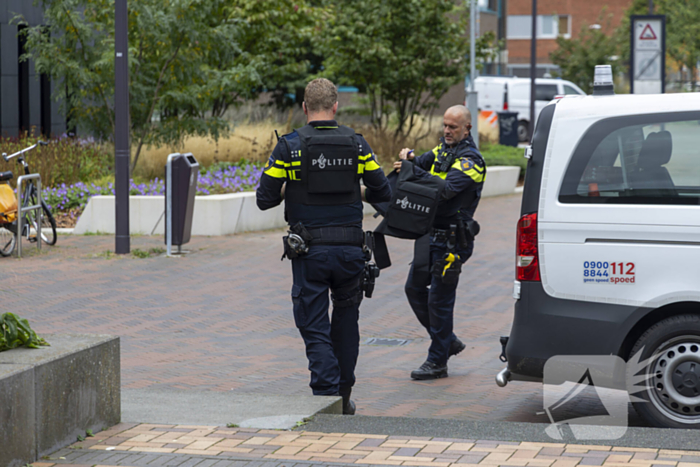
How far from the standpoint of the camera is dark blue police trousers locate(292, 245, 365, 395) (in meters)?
5.27

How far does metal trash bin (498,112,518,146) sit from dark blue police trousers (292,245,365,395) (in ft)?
75.5

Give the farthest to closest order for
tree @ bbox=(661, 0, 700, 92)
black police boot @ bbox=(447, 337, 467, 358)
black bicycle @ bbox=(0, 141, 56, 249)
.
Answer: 1. tree @ bbox=(661, 0, 700, 92)
2. black bicycle @ bbox=(0, 141, 56, 249)
3. black police boot @ bbox=(447, 337, 467, 358)

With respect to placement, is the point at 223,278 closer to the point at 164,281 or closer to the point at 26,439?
the point at 164,281

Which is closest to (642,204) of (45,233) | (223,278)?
(223,278)

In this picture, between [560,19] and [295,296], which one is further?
[560,19]

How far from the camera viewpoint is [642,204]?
16.3ft

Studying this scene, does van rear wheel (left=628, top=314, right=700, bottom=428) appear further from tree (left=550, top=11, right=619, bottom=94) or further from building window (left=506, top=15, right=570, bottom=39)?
building window (left=506, top=15, right=570, bottom=39)

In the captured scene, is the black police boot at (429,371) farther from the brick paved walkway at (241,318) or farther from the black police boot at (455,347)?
the black police boot at (455,347)

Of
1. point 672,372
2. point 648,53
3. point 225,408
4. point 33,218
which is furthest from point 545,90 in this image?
point 225,408

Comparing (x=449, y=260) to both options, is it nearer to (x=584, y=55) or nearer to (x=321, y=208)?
(x=321, y=208)

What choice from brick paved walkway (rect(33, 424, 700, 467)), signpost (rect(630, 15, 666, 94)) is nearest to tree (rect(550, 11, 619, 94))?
signpost (rect(630, 15, 666, 94))

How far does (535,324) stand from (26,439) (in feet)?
8.50

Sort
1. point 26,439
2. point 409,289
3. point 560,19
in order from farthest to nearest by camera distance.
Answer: point 560,19 < point 409,289 < point 26,439

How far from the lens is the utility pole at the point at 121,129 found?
11.8 m
